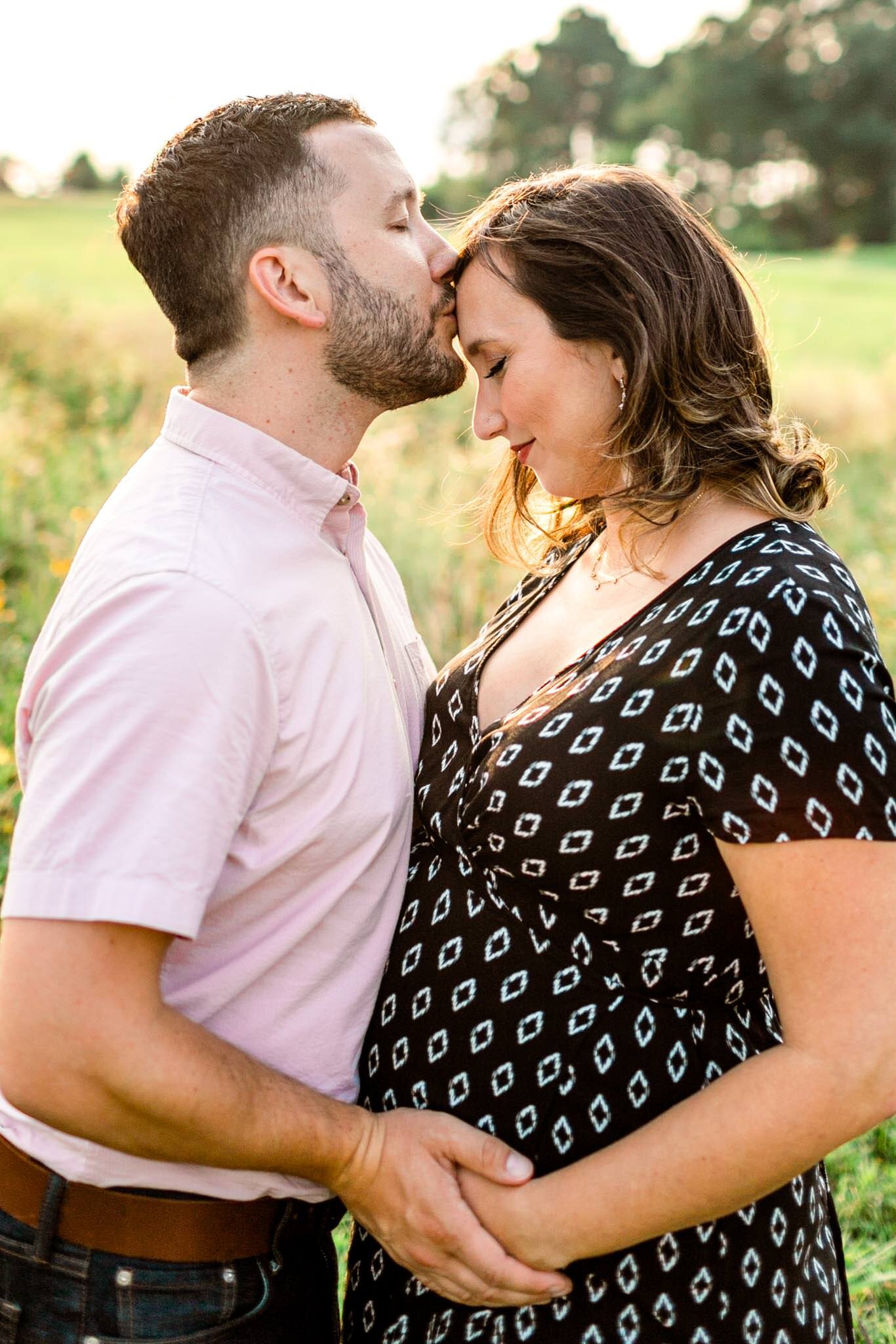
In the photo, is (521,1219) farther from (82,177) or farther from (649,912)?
(82,177)

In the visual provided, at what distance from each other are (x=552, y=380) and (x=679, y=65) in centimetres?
6483

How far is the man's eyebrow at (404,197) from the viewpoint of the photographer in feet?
6.89

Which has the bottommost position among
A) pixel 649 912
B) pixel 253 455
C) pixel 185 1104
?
pixel 185 1104

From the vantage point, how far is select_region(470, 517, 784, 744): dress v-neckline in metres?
1.77

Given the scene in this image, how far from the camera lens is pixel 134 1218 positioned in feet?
5.56

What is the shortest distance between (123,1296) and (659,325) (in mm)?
1747

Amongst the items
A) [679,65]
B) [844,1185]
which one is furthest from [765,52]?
[844,1185]

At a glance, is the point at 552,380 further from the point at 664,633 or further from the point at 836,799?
the point at 836,799

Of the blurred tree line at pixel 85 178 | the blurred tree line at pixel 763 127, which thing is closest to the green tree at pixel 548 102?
the blurred tree line at pixel 763 127

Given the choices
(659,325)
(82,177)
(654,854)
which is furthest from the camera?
(82,177)

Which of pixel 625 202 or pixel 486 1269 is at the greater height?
pixel 625 202

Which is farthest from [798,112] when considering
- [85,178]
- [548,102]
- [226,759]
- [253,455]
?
[226,759]

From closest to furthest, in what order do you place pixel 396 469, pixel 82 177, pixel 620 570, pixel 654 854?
1. pixel 654 854
2. pixel 620 570
3. pixel 396 469
4. pixel 82 177

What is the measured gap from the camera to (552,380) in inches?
81.8
